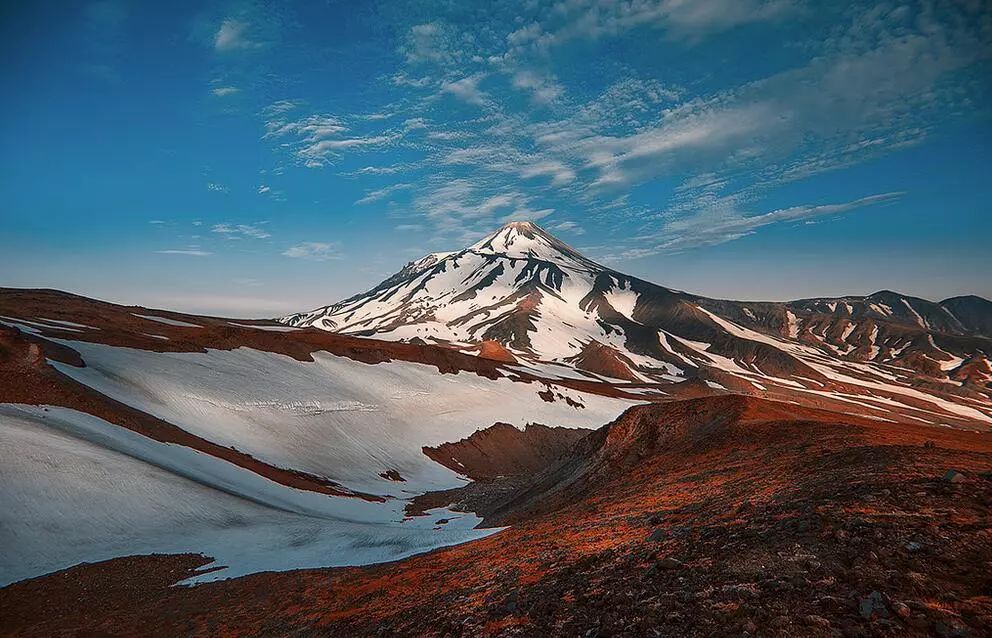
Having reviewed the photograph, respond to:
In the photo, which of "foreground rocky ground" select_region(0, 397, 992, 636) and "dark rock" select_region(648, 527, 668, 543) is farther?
"dark rock" select_region(648, 527, 668, 543)

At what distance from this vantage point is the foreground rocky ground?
5898mm

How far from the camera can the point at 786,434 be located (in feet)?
67.3

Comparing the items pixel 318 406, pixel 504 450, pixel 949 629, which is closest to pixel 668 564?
pixel 949 629

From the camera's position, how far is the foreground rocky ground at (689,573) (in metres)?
5.90

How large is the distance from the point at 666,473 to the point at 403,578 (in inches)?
491

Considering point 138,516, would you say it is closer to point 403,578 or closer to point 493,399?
point 403,578

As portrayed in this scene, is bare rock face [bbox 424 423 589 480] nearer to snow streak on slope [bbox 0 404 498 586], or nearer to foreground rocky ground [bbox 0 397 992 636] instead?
snow streak on slope [bbox 0 404 498 586]

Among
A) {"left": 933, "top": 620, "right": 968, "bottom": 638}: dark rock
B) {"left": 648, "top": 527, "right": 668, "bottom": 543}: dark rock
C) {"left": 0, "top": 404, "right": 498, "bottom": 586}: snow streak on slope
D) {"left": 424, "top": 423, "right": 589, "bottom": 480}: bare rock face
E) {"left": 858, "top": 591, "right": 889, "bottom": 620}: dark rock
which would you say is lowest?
{"left": 424, "top": 423, "right": 589, "bottom": 480}: bare rock face

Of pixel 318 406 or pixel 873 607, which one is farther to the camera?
pixel 318 406

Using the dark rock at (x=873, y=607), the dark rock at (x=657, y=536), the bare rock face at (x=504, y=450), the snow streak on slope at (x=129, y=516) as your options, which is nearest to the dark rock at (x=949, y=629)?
the dark rock at (x=873, y=607)

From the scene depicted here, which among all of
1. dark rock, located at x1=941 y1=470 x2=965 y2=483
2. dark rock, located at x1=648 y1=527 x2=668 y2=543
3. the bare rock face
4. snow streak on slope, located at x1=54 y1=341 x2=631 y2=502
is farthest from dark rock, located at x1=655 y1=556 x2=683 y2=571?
the bare rock face

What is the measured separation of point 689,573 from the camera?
25.1 feet

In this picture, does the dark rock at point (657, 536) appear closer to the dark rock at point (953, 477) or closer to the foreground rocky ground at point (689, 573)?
the foreground rocky ground at point (689, 573)

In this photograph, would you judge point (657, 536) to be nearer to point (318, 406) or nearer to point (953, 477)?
point (953, 477)
